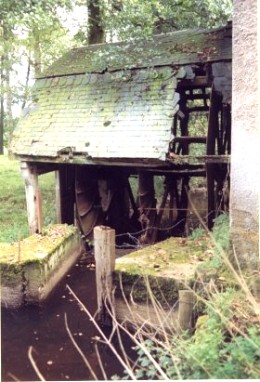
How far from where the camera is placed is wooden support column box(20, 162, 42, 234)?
883 cm

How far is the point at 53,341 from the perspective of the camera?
5953 mm

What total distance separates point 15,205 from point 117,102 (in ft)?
15.3

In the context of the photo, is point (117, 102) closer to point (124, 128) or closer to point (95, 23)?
point (124, 128)

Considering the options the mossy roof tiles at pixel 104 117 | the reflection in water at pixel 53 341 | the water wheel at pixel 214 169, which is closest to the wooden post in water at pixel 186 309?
the reflection in water at pixel 53 341

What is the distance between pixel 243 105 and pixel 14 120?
651 inches

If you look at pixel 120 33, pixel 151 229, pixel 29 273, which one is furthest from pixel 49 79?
pixel 29 273

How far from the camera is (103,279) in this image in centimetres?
614

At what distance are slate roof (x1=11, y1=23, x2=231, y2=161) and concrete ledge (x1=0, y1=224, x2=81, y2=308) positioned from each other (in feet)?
5.90

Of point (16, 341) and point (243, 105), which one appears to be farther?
point (16, 341)

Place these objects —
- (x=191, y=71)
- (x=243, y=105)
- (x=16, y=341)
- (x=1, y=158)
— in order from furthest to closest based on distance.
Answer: (x=1, y=158), (x=191, y=71), (x=16, y=341), (x=243, y=105)

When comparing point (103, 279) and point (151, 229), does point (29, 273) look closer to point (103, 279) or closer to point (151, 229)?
point (103, 279)

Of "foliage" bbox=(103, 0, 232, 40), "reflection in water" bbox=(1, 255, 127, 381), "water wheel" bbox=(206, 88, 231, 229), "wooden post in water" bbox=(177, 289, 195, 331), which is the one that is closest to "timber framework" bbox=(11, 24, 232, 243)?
"water wheel" bbox=(206, 88, 231, 229)

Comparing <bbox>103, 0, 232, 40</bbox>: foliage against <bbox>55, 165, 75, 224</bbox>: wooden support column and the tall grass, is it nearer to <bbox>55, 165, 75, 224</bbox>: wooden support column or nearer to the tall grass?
<bbox>55, 165, 75, 224</bbox>: wooden support column

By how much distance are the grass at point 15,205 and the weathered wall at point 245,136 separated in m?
4.53
